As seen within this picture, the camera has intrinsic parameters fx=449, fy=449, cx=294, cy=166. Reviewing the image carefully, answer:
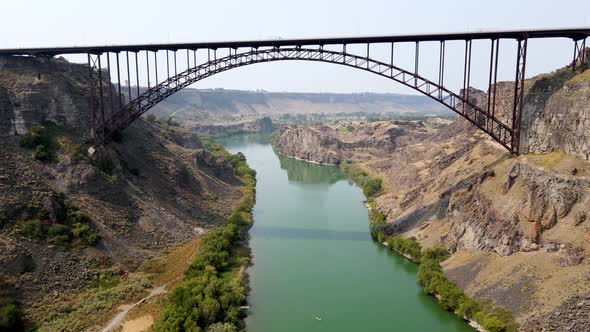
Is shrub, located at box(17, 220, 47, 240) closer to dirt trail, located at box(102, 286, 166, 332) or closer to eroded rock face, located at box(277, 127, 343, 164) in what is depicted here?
dirt trail, located at box(102, 286, 166, 332)

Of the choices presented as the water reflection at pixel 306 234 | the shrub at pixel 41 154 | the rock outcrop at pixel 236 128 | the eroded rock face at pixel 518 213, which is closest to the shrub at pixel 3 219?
the shrub at pixel 41 154

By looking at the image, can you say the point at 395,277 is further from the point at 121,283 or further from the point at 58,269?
the point at 58,269

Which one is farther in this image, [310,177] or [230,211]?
[310,177]

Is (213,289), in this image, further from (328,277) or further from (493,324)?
(493,324)

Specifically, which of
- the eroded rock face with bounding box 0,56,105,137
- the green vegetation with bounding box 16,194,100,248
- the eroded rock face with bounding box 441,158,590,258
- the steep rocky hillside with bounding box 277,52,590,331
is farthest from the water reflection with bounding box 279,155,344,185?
the green vegetation with bounding box 16,194,100,248

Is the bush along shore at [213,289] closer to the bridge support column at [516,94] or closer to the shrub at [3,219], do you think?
the shrub at [3,219]

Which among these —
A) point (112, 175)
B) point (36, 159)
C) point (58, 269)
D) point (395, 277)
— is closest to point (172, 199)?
point (112, 175)

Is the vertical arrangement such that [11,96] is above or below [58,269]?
above

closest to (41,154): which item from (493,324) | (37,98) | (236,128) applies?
(37,98)
